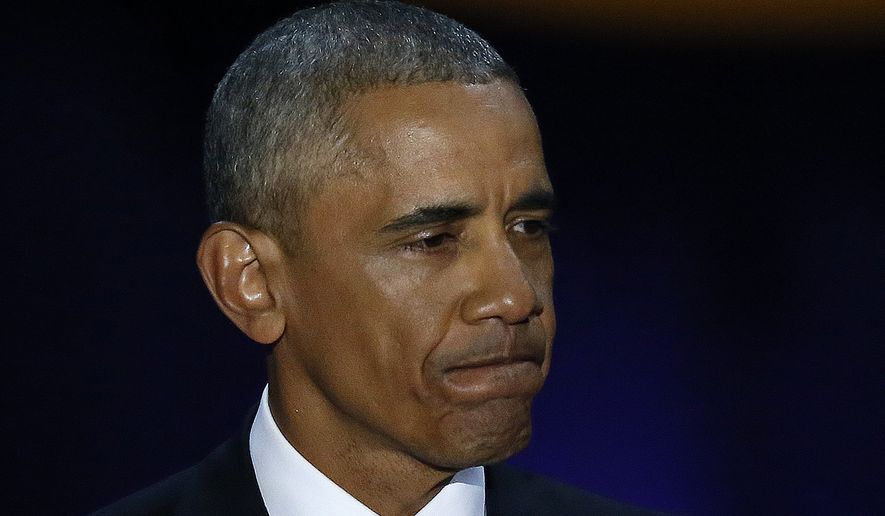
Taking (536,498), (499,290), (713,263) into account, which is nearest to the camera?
(499,290)

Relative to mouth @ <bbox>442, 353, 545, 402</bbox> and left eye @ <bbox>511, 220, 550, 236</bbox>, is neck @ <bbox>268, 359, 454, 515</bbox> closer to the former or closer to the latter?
mouth @ <bbox>442, 353, 545, 402</bbox>

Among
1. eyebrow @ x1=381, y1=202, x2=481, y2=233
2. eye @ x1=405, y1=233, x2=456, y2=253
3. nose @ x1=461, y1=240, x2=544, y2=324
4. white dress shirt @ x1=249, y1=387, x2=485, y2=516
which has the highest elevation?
eyebrow @ x1=381, y1=202, x2=481, y2=233

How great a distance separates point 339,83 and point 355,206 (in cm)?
14

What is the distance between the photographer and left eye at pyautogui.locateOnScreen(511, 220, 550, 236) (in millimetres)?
1657

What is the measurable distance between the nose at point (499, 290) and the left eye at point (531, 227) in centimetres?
5

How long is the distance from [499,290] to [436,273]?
7cm

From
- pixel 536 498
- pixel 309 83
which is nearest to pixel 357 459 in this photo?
pixel 536 498

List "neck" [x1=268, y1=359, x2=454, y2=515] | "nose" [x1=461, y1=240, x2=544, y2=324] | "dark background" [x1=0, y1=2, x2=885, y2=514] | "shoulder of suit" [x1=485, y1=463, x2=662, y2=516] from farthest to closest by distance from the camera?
"dark background" [x1=0, y1=2, x2=885, y2=514] → "shoulder of suit" [x1=485, y1=463, x2=662, y2=516] → "neck" [x1=268, y1=359, x2=454, y2=515] → "nose" [x1=461, y1=240, x2=544, y2=324]

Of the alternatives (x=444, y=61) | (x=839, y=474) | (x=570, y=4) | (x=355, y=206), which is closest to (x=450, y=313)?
(x=355, y=206)

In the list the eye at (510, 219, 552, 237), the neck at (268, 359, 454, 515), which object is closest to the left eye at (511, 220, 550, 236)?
the eye at (510, 219, 552, 237)

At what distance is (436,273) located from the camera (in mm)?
1599

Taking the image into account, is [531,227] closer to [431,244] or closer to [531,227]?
[531,227]

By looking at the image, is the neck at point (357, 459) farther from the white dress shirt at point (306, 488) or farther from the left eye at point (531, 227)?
the left eye at point (531, 227)

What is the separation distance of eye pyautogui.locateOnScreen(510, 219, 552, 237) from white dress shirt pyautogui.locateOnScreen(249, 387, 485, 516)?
30cm
